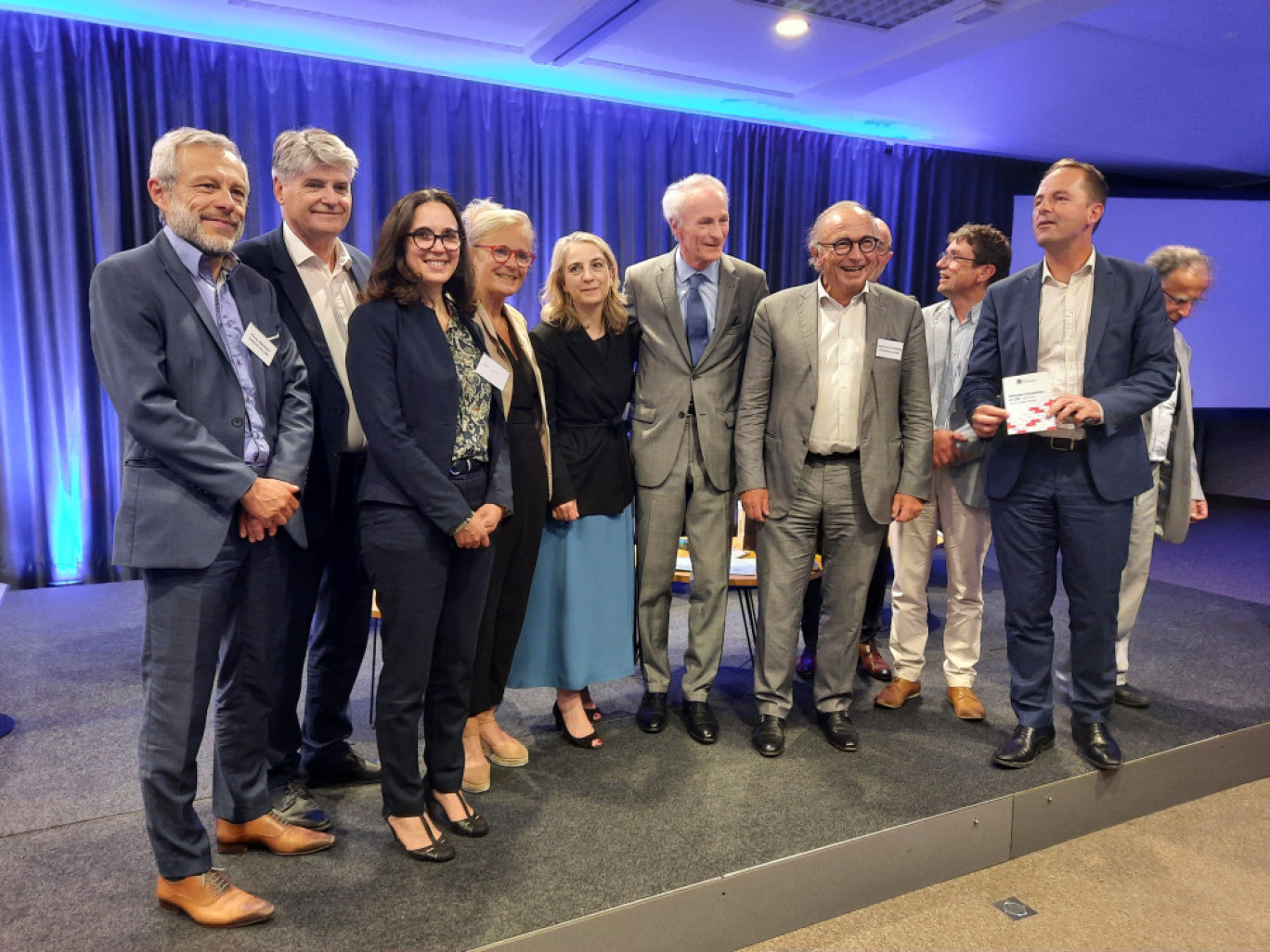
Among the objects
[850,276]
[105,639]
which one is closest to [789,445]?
[850,276]

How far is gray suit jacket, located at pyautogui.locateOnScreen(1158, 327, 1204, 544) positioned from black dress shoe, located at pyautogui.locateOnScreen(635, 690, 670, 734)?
74.7 inches

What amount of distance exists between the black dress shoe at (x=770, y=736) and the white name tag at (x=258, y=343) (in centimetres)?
181

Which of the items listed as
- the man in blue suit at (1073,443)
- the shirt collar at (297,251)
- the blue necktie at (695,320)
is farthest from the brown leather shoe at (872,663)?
the shirt collar at (297,251)

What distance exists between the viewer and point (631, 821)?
2.38m

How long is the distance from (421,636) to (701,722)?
1154mm

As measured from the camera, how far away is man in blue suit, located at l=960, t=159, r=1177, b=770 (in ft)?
8.66

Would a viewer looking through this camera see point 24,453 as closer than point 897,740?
No

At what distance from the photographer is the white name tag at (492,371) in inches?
87.4

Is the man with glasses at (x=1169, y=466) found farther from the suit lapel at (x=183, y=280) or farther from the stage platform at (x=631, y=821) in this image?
the suit lapel at (x=183, y=280)

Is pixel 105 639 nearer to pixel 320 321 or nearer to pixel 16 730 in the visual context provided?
pixel 16 730

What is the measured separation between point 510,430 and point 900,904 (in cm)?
161

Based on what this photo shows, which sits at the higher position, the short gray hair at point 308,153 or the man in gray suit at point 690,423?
the short gray hair at point 308,153

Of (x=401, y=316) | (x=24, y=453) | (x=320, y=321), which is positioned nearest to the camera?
(x=401, y=316)

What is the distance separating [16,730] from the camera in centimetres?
298
